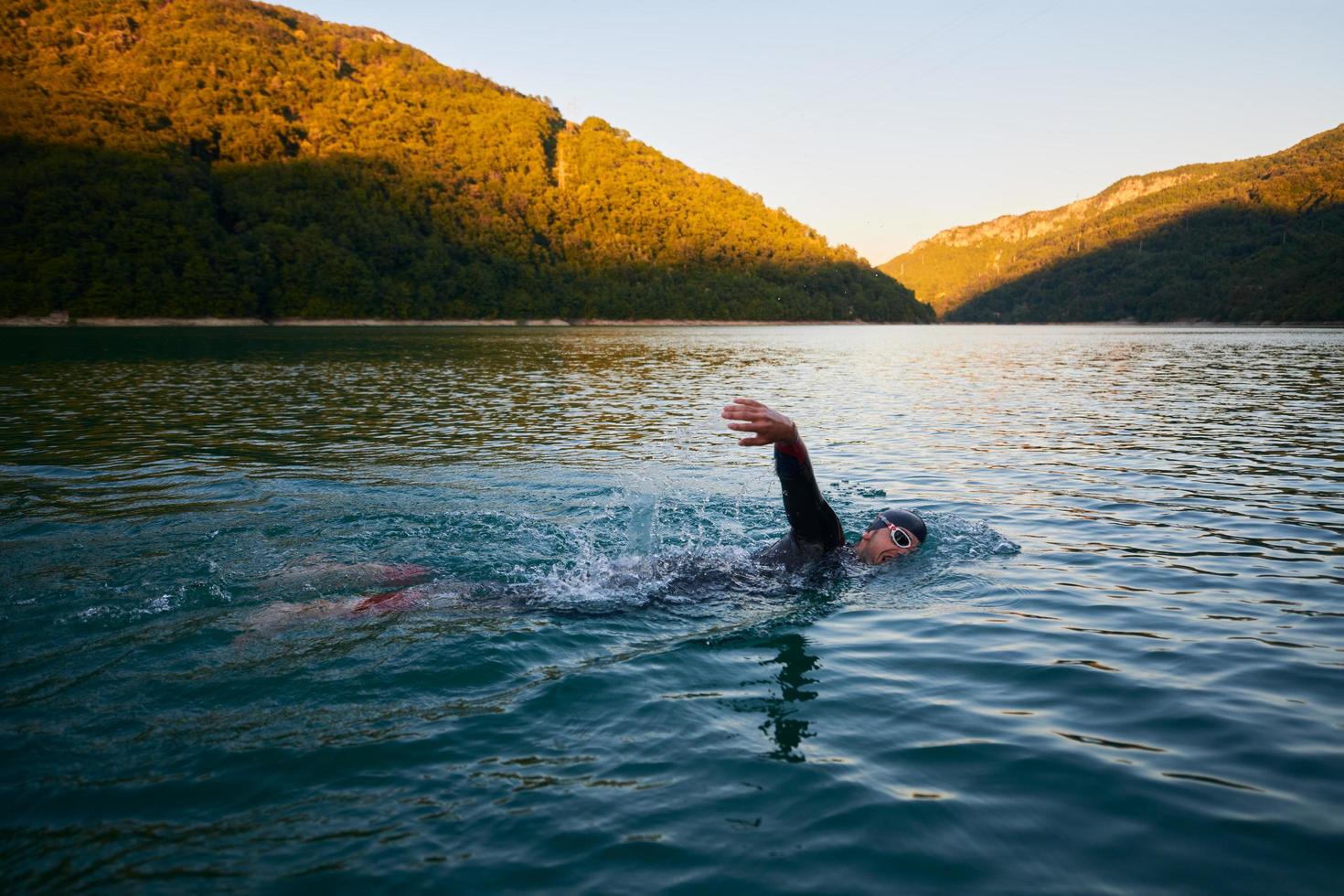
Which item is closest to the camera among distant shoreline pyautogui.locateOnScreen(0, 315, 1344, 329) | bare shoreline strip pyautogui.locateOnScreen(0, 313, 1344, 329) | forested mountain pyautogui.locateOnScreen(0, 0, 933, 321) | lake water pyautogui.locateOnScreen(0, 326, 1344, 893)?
lake water pyautogui.locateOnScreen(0, 326, 1344, 893)

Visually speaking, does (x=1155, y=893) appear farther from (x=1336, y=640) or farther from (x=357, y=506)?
(x=357, y=506)

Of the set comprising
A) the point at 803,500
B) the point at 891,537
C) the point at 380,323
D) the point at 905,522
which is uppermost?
the point at 380,323

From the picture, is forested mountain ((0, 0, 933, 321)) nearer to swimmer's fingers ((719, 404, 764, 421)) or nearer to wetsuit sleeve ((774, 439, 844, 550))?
wetsuit sleeve ((774, 439, 844, 550))

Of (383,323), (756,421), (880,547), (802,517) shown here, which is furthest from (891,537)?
(383,323)

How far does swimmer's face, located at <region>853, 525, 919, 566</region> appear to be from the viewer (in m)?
8.52

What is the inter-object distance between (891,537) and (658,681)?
3.81 m

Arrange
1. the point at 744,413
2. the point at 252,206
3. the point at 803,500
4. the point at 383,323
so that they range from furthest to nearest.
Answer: the point at 252,206 → the point at 383,323 → the point at 803,500 → the point at 744,413

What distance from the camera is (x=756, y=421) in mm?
6148

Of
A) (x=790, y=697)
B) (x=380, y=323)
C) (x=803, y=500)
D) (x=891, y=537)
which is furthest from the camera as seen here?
(x=380, y=323)

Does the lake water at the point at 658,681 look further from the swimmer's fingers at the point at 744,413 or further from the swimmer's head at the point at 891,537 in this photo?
the swimmer's fingers at the point at 744,413

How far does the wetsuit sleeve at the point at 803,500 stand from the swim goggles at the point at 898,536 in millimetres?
705

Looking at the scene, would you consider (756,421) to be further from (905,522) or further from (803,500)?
(905,522)

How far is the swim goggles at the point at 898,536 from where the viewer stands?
8484 millimetres

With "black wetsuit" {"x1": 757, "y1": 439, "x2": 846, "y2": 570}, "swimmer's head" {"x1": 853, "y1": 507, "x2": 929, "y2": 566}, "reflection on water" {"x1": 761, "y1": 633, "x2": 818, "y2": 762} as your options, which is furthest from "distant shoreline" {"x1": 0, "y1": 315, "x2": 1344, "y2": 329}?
"reflection on water" {"x1": 761, "y1": 633, "x2": 818, "y2": 762}
